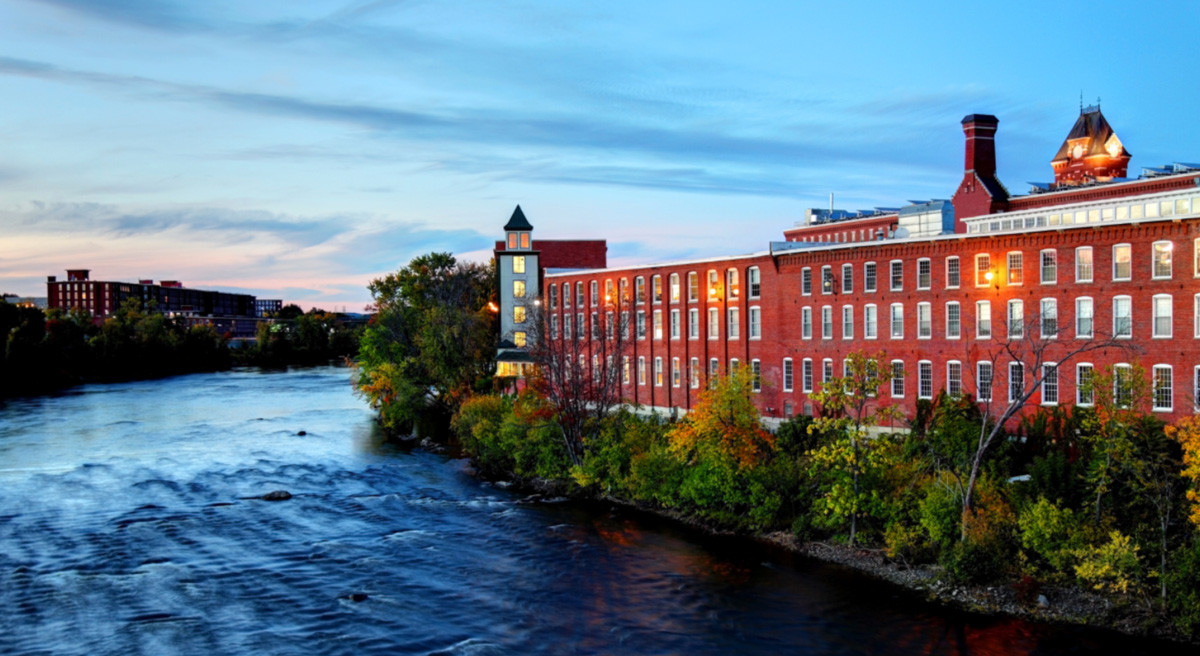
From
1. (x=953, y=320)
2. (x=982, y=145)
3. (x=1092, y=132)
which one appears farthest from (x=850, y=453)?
(x=1092, y=132)

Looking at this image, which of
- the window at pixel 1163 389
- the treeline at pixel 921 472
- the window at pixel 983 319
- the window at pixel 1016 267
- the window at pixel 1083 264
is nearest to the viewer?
the treeline at pixel 921 472

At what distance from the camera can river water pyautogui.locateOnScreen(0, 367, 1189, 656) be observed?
28.6 m

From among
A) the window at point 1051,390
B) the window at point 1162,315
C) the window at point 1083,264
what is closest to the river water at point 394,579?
the window at point 1051,390

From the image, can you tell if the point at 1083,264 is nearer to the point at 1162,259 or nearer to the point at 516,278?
the point at 1162,259

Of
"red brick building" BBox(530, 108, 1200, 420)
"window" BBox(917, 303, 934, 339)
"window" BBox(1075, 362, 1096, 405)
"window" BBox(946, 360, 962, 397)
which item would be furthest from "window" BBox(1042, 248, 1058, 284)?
"window" BBox(917, 303, 934, 339)

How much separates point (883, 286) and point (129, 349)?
410 ft

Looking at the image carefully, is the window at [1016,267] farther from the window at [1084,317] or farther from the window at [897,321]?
the window at [897,321]

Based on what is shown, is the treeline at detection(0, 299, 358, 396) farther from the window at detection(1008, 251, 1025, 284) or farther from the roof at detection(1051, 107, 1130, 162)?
the roof at detection(1051, 107, 1130, 162)

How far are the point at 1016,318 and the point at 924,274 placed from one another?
5641 mm

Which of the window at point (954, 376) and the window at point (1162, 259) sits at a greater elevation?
the window at point (1162, 259)

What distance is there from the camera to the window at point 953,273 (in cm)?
4891

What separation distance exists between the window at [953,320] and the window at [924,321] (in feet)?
3.01

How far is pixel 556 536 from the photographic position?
134 ft

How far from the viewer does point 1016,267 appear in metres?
46.6
